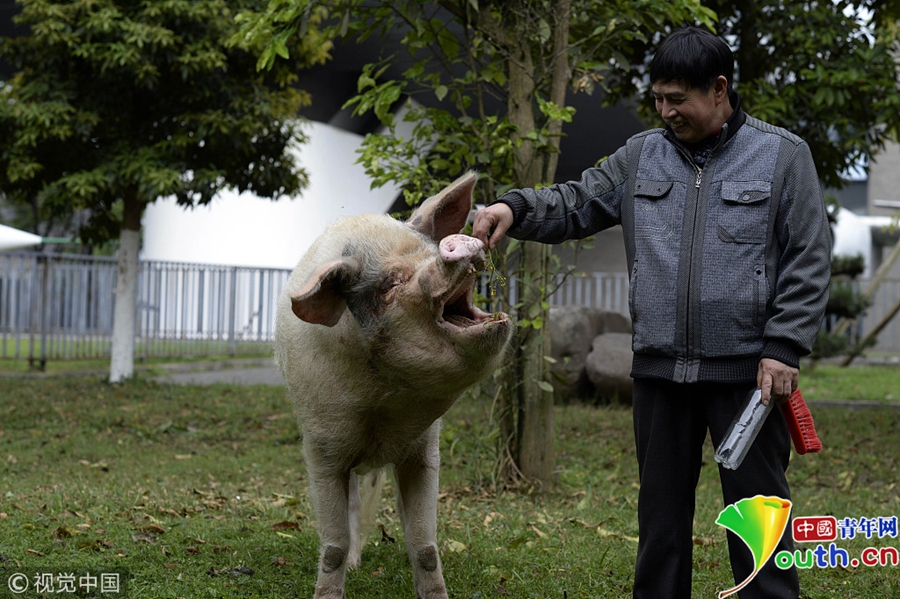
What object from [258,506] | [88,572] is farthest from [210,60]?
[88,572]

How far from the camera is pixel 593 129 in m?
13.5

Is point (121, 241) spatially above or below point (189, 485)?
above

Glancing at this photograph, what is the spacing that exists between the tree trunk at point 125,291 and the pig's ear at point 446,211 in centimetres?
851

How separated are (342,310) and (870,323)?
19.5m

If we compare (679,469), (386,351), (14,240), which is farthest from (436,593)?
(14,240)

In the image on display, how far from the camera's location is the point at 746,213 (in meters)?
3.20

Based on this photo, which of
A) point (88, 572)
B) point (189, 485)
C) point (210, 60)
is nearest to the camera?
point (88, 572)

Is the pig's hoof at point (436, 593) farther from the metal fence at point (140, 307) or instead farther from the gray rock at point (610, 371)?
the metal fence at point (140, 307)

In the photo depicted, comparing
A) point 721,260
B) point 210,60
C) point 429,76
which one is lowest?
point 721,260

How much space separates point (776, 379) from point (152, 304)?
13550 millimetres

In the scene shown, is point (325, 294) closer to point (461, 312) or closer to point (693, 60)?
point (461, 312)

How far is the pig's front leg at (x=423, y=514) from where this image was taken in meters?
3.78

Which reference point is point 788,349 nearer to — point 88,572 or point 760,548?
point 760,548

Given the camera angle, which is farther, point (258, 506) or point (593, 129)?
point (593, 129)
